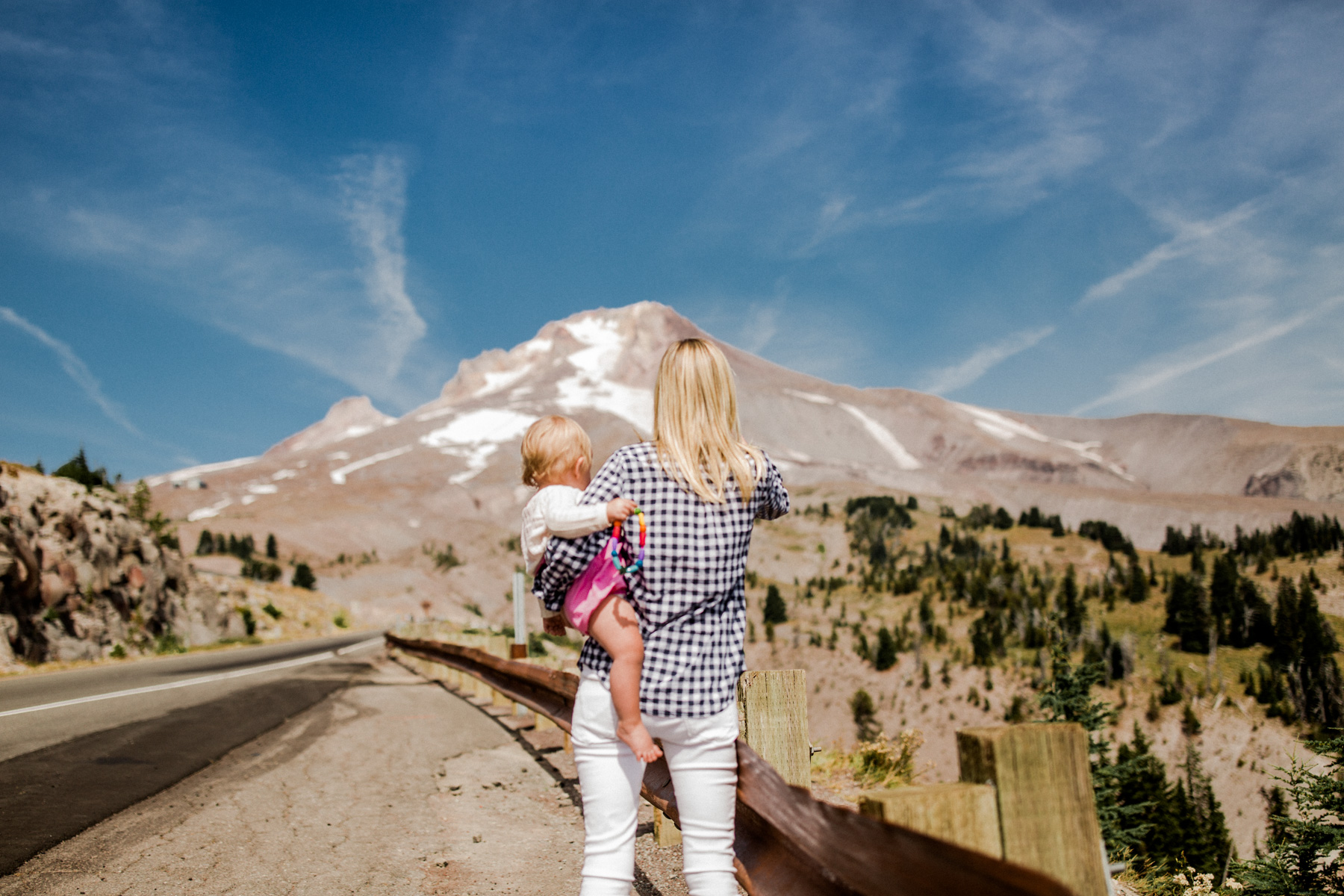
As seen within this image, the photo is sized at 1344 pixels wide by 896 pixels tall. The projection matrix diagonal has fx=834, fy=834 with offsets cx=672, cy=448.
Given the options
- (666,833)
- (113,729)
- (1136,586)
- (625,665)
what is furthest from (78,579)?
(1136,586)

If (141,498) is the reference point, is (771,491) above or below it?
Answer: below

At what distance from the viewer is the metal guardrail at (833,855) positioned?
1.47 meters

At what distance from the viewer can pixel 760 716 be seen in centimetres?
286

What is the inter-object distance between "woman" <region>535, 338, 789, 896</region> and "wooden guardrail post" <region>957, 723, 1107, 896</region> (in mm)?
990

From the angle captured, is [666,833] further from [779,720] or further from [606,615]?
[606,615]

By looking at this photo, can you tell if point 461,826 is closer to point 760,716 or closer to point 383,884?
point 383,884

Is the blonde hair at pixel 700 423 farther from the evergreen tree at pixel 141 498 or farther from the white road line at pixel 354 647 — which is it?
the evergreen tree at pixel 141 498

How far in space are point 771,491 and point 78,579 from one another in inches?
979

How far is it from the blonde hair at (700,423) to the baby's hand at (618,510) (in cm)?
20

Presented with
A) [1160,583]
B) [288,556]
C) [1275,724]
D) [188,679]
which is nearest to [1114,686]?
[1275,724]

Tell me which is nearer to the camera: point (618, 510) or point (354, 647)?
point (618, 510)

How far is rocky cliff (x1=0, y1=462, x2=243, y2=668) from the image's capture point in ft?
61.8

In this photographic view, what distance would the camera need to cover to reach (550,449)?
2861mm

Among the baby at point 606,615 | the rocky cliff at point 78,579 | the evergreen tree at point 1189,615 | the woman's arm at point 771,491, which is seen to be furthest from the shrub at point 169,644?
the evergreen tree at point 1189,615
